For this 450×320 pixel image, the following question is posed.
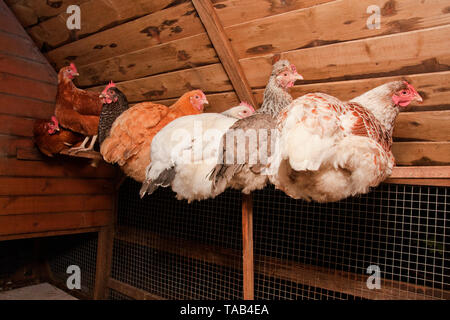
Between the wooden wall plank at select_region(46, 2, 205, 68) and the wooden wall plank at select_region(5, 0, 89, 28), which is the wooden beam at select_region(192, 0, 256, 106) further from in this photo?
the wooden wall plank at select_region(5, 0, 89, 28)

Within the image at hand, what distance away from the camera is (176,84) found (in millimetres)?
1768

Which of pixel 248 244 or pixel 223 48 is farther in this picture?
pixel 223 48

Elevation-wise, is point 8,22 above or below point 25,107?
above

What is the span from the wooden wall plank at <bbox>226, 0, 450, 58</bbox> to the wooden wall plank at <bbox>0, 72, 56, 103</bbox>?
1551mm

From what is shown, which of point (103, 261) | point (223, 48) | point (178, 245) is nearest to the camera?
point (223, 48)

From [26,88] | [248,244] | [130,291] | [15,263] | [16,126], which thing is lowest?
[130,291]

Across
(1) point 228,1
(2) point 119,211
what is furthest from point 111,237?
(1) point 228,1

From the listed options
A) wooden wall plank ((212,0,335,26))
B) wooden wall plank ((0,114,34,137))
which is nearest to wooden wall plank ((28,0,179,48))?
wooden wall plank ((212,0,335,26))

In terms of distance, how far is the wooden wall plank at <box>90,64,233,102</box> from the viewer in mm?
1594

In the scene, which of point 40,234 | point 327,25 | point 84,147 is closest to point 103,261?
point 40,234

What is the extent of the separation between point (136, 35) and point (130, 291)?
6.15ft

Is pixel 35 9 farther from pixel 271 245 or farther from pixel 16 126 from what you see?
pixel 271 245

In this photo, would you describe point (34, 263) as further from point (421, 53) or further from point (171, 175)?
point (421, 53)

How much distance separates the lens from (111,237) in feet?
8.42
